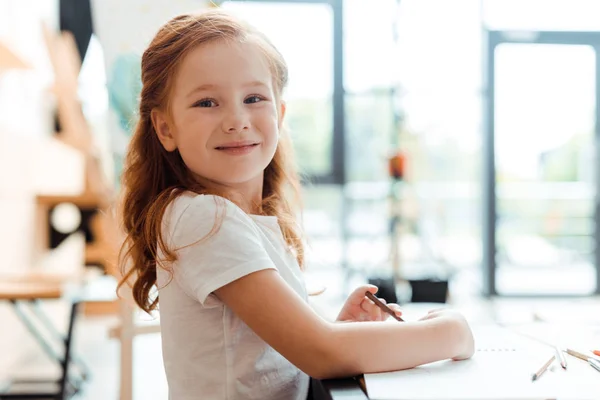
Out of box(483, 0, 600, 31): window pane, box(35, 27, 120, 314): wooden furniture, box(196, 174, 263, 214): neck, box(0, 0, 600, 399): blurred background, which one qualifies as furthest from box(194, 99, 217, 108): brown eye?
box(483, 0, 600, 31): window pane

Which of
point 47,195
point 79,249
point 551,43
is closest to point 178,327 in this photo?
point 47,195

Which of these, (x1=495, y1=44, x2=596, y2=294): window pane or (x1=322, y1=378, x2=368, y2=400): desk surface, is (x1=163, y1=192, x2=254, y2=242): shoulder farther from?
(x1=495, y1=44, x2=596, y2=294): window pane

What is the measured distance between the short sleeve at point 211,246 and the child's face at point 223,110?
9 centimetres

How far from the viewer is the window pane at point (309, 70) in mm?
4738

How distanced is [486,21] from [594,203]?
1.64 metres

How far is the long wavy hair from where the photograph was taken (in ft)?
2.82

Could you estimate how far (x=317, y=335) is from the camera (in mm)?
723

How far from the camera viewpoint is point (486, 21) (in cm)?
471

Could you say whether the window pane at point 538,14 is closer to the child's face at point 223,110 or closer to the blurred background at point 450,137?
the blurred background at point 450,137

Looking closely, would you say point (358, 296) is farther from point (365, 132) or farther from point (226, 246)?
point (365, 132)

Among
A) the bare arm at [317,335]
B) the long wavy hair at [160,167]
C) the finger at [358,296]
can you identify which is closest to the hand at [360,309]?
the finger at [358,296]

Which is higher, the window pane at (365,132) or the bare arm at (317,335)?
the window pane at (365,132)

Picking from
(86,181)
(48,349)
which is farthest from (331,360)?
(86,181)

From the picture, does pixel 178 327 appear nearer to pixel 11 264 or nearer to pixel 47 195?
pixel 11 264
